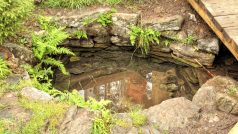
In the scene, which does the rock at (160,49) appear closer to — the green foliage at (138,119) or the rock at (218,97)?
the rock at (218,97)

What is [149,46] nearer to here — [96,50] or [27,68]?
[96,50]

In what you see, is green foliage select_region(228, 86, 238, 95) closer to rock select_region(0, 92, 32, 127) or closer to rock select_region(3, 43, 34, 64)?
rock select_region(0, 92, 32, 127)

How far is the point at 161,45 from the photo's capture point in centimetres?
820

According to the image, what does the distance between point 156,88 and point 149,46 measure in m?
1.05

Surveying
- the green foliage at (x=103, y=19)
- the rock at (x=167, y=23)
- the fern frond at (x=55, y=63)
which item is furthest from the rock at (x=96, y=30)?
the fern frond at (x=55, y=63)

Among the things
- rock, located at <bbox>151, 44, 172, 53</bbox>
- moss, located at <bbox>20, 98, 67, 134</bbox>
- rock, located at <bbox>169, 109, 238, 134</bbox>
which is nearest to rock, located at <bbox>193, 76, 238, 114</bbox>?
rock, located at <bbox>169, 109, 238, 134</bbox>

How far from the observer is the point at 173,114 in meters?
5.87

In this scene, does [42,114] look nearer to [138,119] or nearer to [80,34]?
[138,119]

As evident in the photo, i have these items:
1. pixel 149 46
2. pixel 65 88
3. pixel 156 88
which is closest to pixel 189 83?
pixel 156 88

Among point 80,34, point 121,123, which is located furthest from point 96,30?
point 121,123

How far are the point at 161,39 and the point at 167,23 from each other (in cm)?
40

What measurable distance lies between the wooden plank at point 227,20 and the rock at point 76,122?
10.1ft

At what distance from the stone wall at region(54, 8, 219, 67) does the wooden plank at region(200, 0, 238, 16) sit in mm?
665

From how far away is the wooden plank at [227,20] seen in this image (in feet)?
22.5
